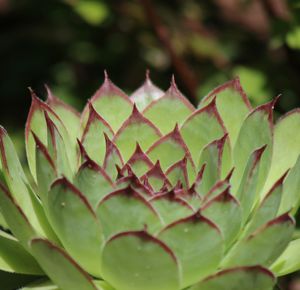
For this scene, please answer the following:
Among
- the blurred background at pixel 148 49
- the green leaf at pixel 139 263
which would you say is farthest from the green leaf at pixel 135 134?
the blurred background at pixel 148 49

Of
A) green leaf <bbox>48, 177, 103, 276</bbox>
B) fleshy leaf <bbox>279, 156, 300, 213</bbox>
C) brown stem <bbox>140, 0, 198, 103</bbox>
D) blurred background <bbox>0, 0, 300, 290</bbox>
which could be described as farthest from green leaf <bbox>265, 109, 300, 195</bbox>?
brown stem <bbox>140, 0, 198, 103</bbox>

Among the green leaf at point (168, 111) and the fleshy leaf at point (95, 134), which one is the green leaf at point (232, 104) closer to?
the green leaf at point (168, 111)

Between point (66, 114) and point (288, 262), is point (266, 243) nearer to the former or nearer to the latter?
point (288, 262)

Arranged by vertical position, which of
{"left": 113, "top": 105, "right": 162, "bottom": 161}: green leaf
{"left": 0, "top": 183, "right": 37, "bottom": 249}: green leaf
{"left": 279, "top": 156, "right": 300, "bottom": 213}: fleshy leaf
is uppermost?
{"left": 113, "top": 105, "right": 162, "bottom": 161}: green leaf

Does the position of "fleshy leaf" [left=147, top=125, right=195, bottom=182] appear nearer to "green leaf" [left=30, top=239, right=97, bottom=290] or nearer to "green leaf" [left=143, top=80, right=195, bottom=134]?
"green leaf" [left=143, top=80, right=195, bottom=134]

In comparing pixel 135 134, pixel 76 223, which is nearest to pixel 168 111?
pixel 135 134

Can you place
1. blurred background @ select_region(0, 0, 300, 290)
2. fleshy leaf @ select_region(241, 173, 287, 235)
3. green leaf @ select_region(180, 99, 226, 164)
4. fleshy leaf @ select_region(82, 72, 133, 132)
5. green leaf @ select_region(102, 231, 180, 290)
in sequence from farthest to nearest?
blurred background @ select_region(0, 0, 300, 290) → fleshy leaf @ select_region(82, 72, 133, 132) → green leaf @ select_region(180, 99, 226, 164) → fleshy leaf @ select_region(241, 173, 287, 235) → green leaf @ select_region(102, 231, 180, 290)
